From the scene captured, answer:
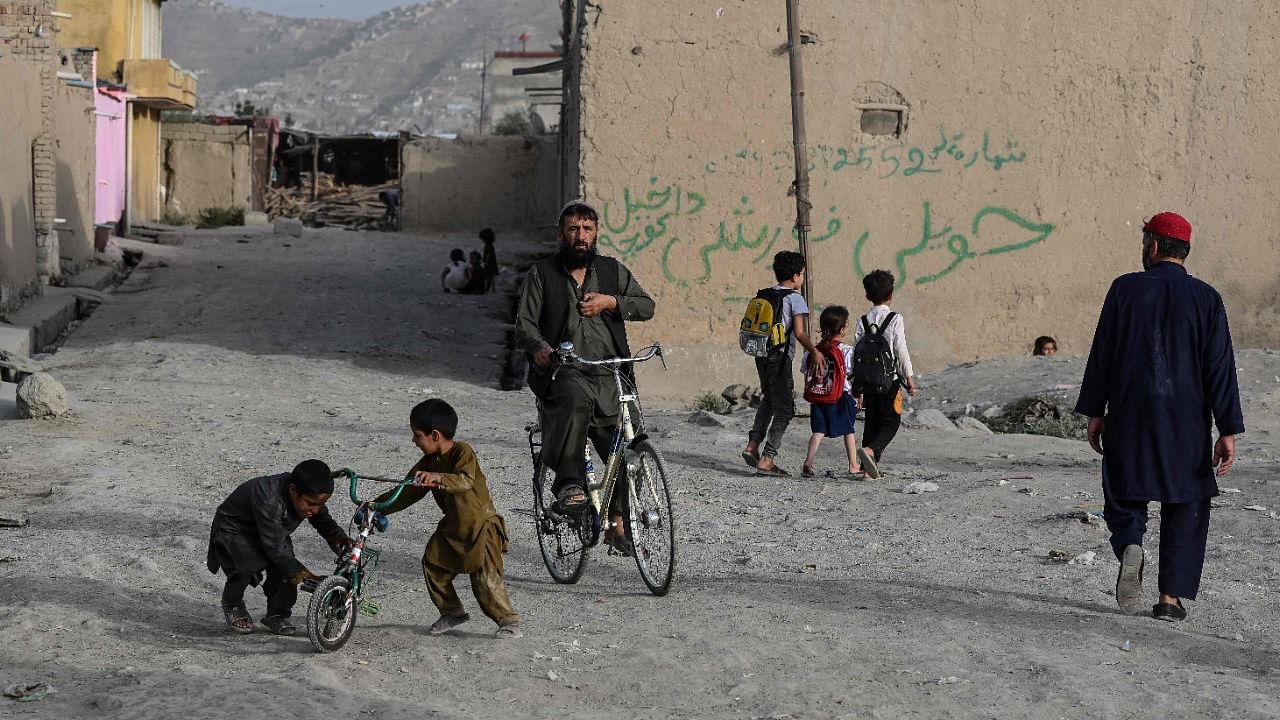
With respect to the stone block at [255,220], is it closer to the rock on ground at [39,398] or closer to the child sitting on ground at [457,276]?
the child sitting on ground at [457,276]

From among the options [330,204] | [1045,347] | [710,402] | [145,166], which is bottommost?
[710,402]

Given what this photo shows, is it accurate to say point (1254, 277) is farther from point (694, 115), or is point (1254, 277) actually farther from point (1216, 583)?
point (1216, 583)

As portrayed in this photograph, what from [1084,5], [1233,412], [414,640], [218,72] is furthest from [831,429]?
[218,72]

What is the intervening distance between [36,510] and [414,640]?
3.21m

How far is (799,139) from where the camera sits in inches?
491

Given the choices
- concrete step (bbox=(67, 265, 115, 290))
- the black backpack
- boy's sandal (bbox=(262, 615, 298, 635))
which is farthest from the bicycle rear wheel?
concrete step (bbox=(67, 265, 115, 290))

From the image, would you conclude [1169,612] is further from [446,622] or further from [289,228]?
[289,228]

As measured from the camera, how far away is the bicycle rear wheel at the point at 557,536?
19.4 ft

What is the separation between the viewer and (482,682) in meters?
4.68

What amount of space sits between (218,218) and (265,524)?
28.7 m

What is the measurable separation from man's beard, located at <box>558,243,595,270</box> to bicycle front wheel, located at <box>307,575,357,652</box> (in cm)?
170

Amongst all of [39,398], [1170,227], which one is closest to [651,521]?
[1170,227]

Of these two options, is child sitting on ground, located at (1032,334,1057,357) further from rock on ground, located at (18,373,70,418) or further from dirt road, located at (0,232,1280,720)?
rock on ground, located at (18,373,70,418)

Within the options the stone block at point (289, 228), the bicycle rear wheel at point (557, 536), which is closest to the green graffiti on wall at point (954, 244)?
the bicycle rear wheel at point (557, 536)
